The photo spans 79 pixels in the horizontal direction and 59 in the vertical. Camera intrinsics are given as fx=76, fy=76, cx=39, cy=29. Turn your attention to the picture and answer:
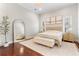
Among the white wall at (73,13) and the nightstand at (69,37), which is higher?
the white wall at (73,13)

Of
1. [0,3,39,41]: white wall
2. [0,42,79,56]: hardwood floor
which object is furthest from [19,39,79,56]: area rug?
[0,3,39,41]: white wall

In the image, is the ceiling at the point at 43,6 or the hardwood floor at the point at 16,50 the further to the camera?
the hardwood floor at the point at 16,50

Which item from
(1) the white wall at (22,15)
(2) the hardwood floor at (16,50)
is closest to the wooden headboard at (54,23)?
(1) the white wall at (22,15)

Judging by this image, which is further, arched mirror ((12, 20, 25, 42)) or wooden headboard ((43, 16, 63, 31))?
arched mirror ((12, 20, 25, 42))

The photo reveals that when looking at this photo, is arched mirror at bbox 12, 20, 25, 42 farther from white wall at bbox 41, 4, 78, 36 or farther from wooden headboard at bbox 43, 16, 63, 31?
white wall at bbox 41, 4, 78, 36

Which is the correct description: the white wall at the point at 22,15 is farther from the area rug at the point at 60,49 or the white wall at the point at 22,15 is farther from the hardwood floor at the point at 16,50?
the area rug at the point at 60,49

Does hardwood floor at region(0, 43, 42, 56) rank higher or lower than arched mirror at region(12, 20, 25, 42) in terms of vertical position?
lower

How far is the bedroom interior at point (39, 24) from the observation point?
1657mm

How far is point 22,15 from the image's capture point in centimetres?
179

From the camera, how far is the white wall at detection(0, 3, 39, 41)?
1.69 meters

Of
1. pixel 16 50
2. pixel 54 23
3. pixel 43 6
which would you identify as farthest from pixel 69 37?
pixel 16 50

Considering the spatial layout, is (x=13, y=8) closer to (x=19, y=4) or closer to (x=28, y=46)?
(x=19, y=4)

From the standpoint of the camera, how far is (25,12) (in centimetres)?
179

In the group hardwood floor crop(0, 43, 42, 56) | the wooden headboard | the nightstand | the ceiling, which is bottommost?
hardwood floor crop(0, 43, 42, 56)
